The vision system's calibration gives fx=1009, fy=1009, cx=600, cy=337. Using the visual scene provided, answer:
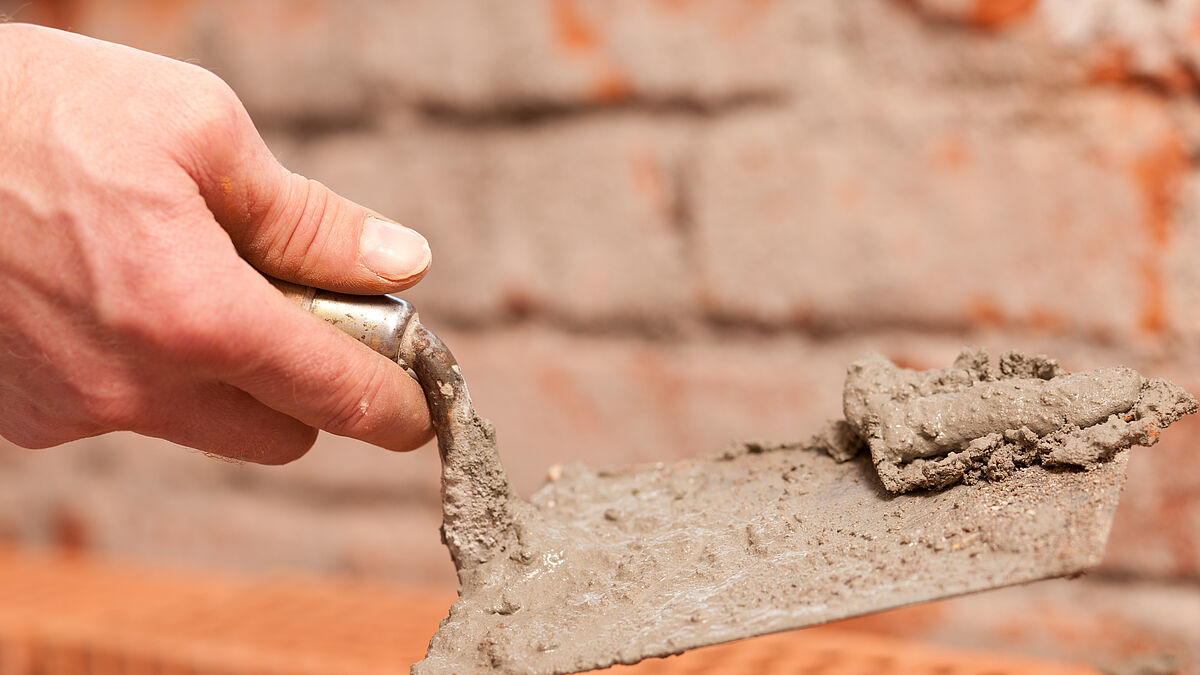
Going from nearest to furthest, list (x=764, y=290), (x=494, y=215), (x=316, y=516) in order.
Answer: (x=764, y=290), (x=494, y=215), (x=316, y=516)

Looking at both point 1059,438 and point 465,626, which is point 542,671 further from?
point 1059,438

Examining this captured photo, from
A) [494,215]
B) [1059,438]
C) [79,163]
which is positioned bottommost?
[1059,438]

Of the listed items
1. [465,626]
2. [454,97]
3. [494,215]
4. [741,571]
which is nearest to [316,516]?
[494,215]

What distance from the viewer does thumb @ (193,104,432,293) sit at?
27.3 inches

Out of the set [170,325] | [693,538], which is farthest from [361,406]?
[693,538]

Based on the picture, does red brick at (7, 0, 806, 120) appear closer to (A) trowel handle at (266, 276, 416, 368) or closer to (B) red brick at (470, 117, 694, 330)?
(B) red brick at (470, 117, 694, 330)

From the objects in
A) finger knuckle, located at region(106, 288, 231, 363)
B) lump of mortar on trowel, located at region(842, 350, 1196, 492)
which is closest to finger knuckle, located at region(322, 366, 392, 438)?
finger knuckle, located at region(106, 288, 231, 363)

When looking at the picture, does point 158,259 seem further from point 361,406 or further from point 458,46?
point 458,46

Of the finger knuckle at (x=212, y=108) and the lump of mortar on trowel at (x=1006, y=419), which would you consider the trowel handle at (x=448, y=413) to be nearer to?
the finger knuckle at (x=212, y=108)

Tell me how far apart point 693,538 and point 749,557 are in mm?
56

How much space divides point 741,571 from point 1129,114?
0.79m

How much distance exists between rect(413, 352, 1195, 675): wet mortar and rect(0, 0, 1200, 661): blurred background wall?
491 mm

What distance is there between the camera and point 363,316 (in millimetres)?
755

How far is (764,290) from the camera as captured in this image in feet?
4.24
